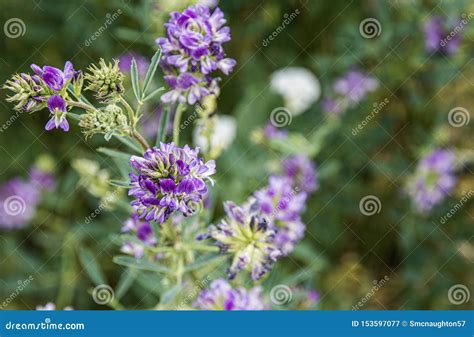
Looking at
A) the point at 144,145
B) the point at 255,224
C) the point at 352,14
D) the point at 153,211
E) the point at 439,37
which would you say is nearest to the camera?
the point at 153,211

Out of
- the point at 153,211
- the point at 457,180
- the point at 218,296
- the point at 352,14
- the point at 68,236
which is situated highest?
the point at 352,14

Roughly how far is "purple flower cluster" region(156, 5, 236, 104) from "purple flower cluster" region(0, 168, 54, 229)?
1647mm

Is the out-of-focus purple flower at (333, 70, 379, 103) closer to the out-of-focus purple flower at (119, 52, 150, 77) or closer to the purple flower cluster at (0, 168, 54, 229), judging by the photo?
the out-of-focus purple flower at (119, 52, 150, 77)

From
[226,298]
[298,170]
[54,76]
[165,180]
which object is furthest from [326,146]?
[54,76]

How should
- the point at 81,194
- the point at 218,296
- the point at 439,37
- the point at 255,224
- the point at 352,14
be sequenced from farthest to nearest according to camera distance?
1. the point at 352,14
2. the point at 81,194
3. the point at 439,37
4. the point at 218,296
5. the point at 255,224

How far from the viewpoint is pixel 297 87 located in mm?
3488

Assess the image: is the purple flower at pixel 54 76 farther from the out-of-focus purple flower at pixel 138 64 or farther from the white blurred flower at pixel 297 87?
the white blurred flower at pixel 297 87

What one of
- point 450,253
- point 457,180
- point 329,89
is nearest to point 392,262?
point 450,253

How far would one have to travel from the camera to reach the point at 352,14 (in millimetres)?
3578

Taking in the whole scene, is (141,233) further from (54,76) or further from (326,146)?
(326,146)

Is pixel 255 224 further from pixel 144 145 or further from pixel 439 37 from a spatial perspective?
pixel 439 37

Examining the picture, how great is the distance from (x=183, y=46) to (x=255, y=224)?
588 millimetres

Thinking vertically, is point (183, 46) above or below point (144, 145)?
above

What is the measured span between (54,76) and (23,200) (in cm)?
186
